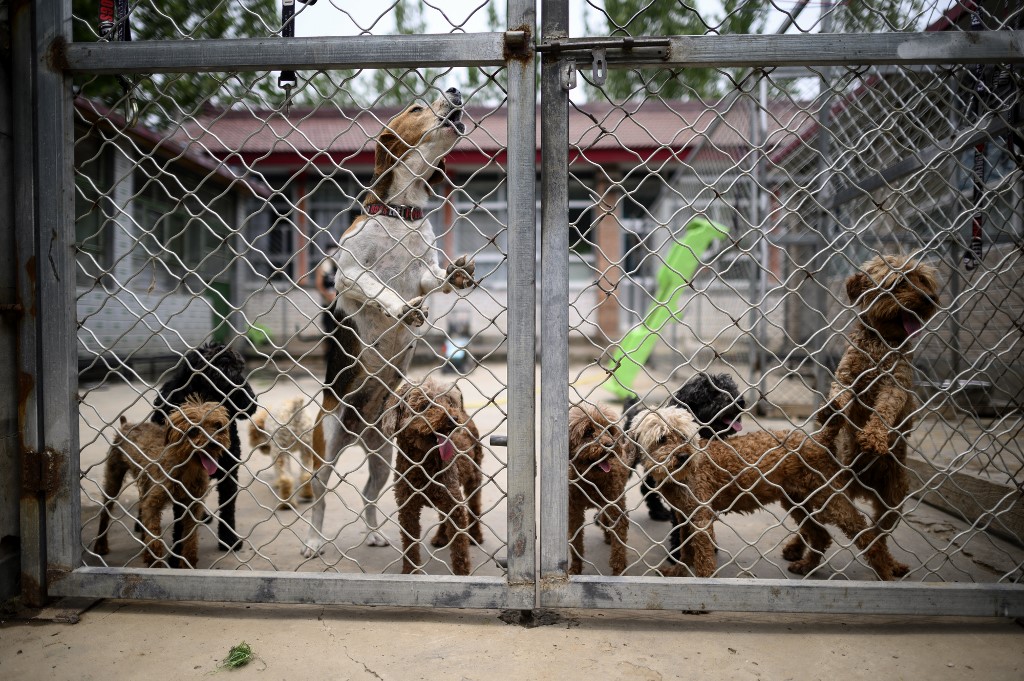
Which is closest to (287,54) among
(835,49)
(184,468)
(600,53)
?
(600,53)

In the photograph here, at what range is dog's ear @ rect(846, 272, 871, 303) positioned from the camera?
7.55 feet

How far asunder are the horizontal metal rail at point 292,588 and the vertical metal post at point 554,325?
0.68ft

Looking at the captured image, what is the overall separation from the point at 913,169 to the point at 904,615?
248 cm

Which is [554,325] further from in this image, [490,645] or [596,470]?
[490,645]

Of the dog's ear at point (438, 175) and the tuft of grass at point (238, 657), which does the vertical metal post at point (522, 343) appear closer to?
the dog's ear at point (438, 175)

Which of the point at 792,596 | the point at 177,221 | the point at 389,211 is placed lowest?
the point at 792,596

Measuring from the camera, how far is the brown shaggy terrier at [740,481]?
2328 millimetres

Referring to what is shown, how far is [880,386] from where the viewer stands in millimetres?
2287

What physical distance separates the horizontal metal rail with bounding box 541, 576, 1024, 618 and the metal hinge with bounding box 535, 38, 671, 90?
168 cm

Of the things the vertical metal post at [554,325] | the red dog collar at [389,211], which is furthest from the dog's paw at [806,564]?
the red dog collar at [389,211]

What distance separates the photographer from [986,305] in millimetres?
3979

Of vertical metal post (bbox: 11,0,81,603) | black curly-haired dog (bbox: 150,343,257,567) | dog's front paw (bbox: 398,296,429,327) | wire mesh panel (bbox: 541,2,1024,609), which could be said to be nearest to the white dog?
dog's front paw (bbox: 398,296,429,327)

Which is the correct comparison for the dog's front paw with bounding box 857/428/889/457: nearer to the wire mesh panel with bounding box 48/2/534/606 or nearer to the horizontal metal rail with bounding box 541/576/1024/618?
the horizontal metal rail with bounding box 541/576/1024/618

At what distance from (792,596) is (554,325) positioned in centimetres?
120
